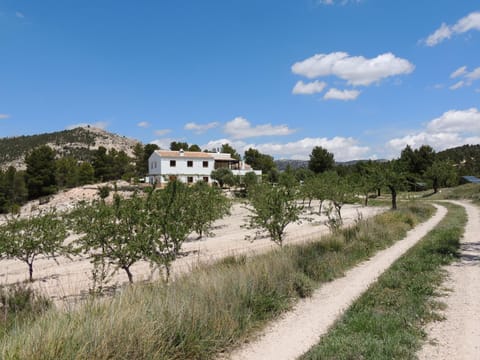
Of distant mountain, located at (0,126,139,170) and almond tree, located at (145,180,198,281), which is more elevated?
distant mountain, located at (0,126,139,170)

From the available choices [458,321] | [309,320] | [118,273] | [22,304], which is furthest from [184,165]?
[458,321]

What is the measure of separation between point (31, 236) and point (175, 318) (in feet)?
36.3

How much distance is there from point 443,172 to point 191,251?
5088 cm

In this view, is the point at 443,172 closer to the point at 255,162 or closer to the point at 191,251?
the point at 255,162

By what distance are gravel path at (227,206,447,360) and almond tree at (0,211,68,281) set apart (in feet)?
33.5

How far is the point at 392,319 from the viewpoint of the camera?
539 centimetres

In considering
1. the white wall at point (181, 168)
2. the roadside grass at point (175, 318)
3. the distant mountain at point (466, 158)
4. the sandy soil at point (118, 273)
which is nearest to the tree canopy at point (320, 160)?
the distant mountain at point (466, 158)

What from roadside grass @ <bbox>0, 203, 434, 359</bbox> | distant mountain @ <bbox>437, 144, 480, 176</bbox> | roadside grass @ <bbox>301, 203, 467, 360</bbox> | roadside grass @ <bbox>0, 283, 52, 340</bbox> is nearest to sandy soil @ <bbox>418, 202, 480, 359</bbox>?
roadside grass @ <bbox>301, 203, 467, 360</bbox>

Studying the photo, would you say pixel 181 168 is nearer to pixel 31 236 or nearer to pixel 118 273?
pixel 31 236

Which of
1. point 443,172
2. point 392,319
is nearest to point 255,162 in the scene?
point 443,172

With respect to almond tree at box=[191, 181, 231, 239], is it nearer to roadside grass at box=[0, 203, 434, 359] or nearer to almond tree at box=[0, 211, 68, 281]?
almond tree at box=[0, 211, 68, 281]

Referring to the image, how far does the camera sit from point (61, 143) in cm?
11488

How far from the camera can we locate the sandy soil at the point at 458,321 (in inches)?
177

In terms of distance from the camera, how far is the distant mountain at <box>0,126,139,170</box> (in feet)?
331
